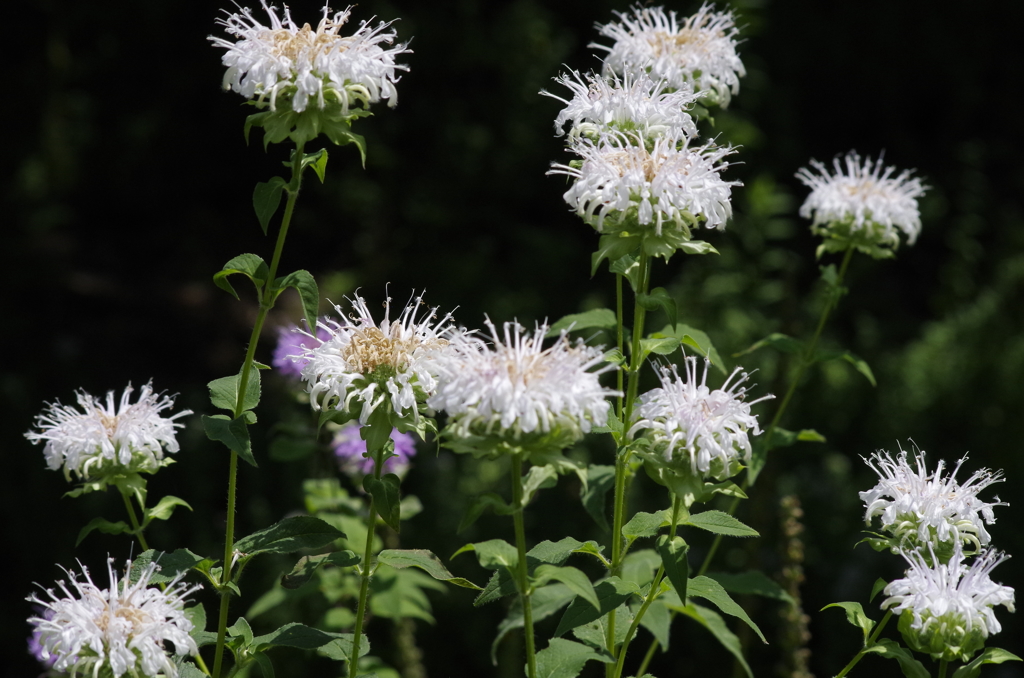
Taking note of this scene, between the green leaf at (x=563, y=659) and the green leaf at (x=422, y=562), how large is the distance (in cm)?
16

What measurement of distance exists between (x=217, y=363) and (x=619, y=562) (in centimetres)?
350

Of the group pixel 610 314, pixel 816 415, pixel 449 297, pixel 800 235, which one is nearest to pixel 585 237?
pixel 449 297

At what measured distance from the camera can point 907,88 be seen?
17.3ft

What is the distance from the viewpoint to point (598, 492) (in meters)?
1.44

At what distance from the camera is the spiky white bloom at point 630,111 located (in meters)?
1.35

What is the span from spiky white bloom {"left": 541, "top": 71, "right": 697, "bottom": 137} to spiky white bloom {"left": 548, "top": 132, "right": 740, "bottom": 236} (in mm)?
80

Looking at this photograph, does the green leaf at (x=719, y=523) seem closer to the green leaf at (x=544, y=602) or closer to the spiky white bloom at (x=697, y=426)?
the spiky white bloom at (x=697, y=426)

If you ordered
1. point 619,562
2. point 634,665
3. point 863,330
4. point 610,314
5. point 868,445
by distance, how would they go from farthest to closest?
point 863,330 < point 868,445 < point 634,665 < point 610,314 < point 619,562

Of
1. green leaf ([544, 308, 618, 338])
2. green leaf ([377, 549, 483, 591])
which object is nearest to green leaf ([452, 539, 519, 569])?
green leaf ([377, 549, 483, 591])

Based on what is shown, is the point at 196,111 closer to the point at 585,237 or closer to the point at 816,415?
the point at 585,237

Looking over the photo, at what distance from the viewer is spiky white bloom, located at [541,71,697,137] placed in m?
1.35

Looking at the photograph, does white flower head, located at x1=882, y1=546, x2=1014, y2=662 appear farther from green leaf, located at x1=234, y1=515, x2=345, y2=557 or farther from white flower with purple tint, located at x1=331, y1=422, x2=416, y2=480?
white flower with purple tint, located at x1=331, y1=422, x2=416, y2=480

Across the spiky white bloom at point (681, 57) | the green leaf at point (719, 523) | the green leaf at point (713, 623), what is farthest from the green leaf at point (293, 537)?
the spiky white bloom at point (681, 57)

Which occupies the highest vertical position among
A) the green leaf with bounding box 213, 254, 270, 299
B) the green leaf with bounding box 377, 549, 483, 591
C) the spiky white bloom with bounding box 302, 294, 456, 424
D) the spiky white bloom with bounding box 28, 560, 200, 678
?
the green leaf with bounding box 213, 254, 270, 299
